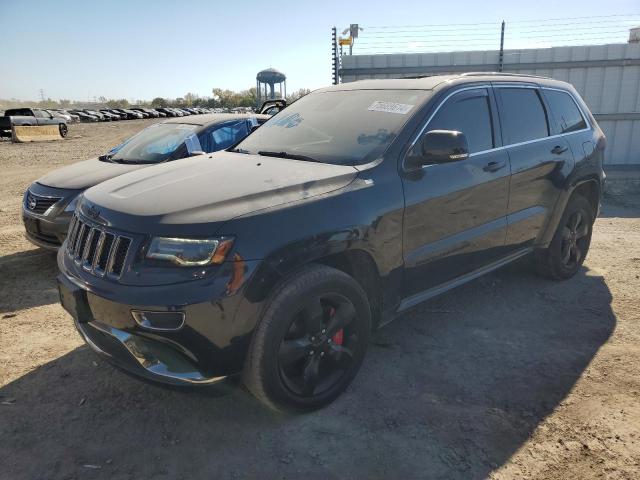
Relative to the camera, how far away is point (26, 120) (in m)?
24.0

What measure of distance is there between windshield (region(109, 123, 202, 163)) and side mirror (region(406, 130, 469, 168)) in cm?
355

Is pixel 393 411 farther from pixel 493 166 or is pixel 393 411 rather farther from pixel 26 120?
pixel 26 120

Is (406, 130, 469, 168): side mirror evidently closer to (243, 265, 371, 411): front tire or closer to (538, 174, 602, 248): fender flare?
(243, 265, 371, 411): front tire

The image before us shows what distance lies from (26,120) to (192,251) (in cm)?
2614

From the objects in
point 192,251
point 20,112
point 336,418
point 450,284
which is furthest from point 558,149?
point 20,112

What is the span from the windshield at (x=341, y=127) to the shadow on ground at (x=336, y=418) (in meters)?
1.44

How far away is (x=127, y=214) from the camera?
2.56 m

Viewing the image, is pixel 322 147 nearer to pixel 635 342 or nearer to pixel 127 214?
pixel 127 214

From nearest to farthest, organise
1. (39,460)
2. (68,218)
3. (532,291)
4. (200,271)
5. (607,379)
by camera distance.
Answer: (200,271) → (39,460) → (607,379) → (532,291) → (68,218)

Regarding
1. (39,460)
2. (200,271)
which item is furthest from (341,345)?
(39,460)

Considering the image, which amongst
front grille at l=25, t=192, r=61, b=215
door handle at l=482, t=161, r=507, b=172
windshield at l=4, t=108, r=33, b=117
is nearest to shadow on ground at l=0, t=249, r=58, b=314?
front grille at l=25, t=192, r=61, b=215

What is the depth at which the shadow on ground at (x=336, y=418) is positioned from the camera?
2.47 meters

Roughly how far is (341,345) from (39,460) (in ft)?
5.44

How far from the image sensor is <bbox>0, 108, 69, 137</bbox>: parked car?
75.9 ft
